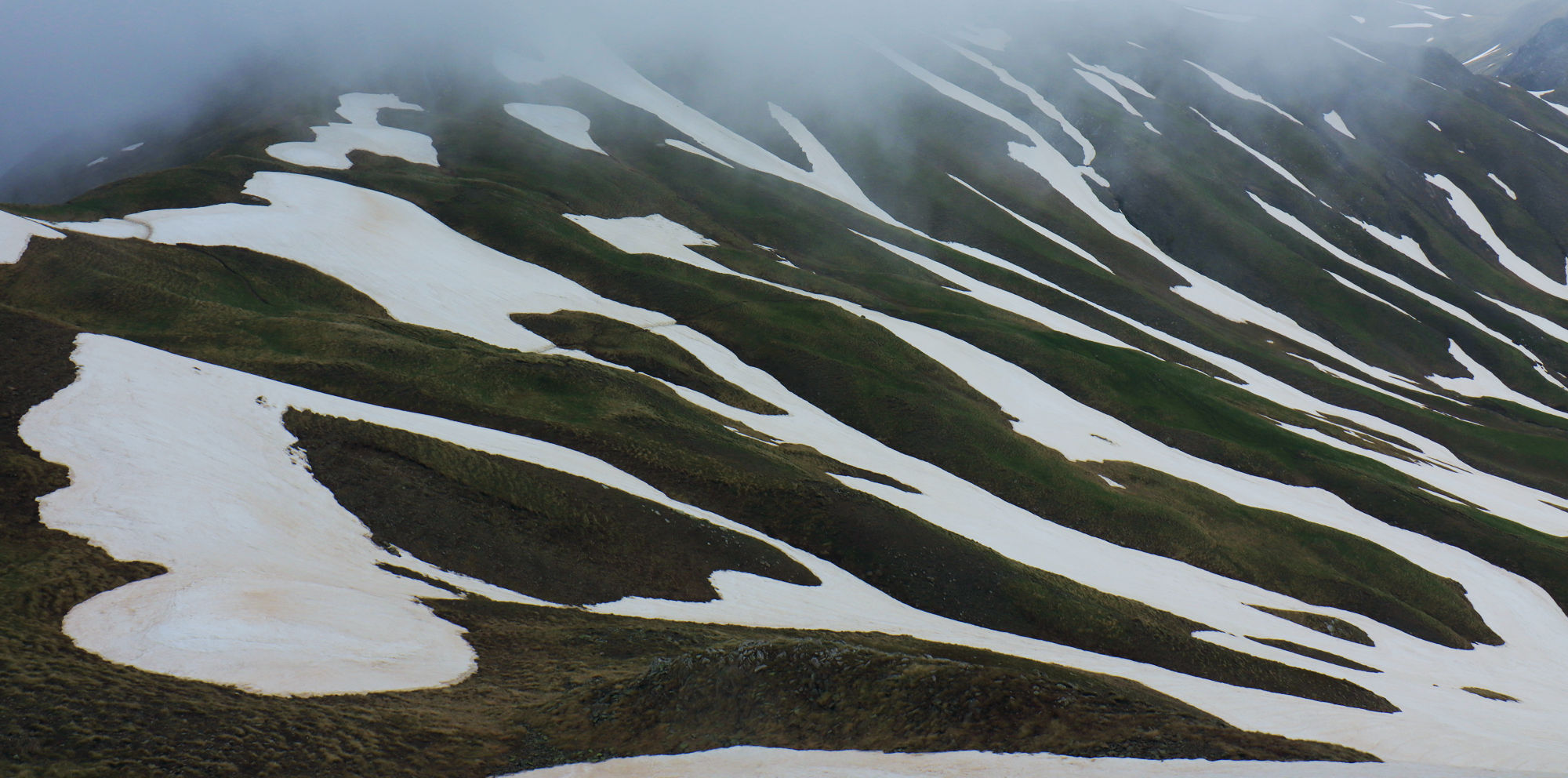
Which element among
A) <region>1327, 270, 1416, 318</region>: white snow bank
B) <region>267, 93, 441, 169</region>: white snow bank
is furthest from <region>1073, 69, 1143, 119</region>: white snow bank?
<region>267, 93, 441, 169</region>: white snow bank

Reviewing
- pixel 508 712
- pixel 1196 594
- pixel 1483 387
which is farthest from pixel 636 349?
pixel 1483 387

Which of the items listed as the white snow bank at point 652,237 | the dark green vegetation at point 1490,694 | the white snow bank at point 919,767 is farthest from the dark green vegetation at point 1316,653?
the white snow bank at point 652,237

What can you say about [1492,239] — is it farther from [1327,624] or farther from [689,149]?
[1327,624]

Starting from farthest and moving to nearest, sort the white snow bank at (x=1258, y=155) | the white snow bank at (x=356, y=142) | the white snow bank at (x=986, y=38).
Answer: the white snow bank at (x=986, y=38), the white snow bank at (x=1258, y=155), the white snow bank at (x=356, y=142)

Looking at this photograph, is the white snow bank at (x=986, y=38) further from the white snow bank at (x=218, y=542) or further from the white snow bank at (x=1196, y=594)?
the white snow bank at (x=218, y=542)

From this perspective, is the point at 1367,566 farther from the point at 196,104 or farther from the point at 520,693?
the point at 196,104

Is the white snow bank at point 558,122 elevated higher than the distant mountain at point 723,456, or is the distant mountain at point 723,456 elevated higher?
the white snow bank at point 558,122
